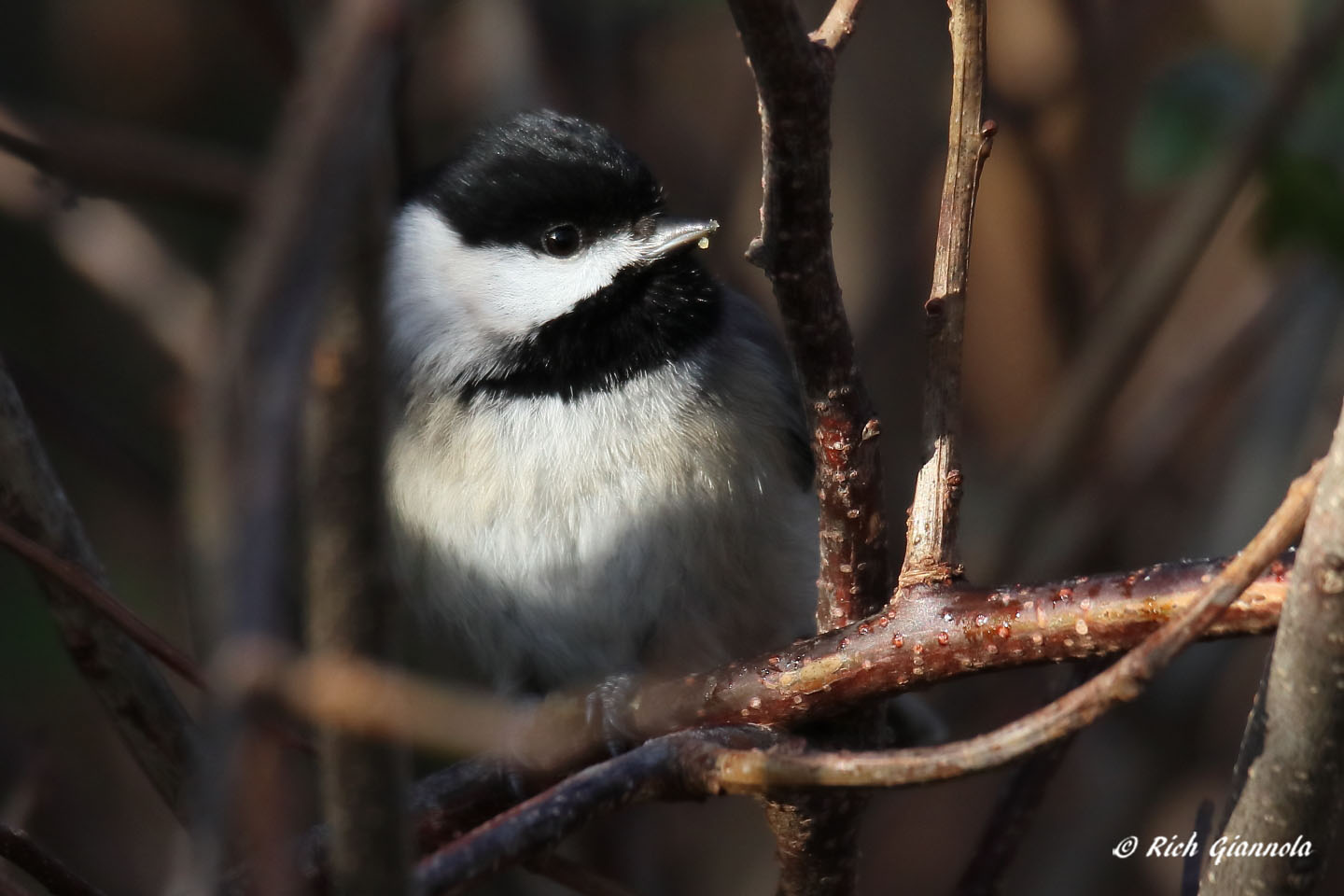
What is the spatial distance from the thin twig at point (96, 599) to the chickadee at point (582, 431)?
650mm

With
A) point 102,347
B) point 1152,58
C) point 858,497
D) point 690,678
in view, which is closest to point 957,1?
point 858,497

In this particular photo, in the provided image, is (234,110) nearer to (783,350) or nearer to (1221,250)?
(783,350)

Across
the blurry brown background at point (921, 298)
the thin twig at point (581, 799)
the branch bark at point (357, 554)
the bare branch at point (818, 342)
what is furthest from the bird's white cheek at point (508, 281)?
the branch bark at point (357, 554)

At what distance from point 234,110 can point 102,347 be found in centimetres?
70

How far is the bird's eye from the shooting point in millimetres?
1989

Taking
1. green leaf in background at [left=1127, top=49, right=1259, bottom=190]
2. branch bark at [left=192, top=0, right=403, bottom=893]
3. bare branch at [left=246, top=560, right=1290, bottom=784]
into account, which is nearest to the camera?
branch bark at [left=192, top=0, right=403, bottom=893]

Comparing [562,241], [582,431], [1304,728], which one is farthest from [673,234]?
[1304,728]

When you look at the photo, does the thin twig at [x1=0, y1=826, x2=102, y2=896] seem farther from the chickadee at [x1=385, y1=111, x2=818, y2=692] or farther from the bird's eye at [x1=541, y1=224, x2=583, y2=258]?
the bird's eye at [x1=541, y1=224, x2=583, y2=258]

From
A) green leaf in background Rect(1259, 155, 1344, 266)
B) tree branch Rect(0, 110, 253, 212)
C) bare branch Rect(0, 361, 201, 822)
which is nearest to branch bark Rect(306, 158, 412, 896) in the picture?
tree branch Rect(0, 110, 253, 212)

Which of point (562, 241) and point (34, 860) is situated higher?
point (562, 241)

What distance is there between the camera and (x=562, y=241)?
1993 millimetres

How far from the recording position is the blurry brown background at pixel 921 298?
2.63 meters

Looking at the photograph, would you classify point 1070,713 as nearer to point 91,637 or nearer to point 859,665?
Answer: point 859,665

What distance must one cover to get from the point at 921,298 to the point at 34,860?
2412 mm
